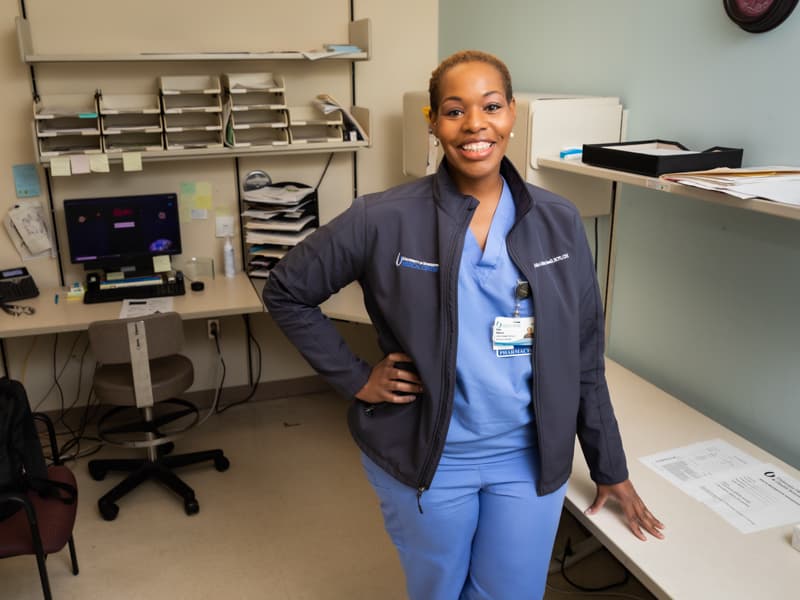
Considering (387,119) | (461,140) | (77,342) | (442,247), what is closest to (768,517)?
(442,247)

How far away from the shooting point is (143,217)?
3438 mm

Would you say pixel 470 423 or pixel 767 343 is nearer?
pixel 470 423

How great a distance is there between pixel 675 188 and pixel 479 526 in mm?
904

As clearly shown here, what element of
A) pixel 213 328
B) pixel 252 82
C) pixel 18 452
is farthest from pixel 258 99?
pixel 18 452

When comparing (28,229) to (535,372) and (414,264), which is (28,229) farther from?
(535,372)

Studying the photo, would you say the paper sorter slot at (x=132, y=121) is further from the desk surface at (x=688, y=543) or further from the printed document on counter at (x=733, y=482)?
the printed document on counter at (x=733, y=482)

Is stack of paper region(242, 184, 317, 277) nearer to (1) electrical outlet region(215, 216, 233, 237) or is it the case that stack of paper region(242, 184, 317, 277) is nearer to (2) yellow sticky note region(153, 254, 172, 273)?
(1) electrical outlet region(215, 216, 233, 237)

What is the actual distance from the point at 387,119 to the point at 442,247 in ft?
8.50

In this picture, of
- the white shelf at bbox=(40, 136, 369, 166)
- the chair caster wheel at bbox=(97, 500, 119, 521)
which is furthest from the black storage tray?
the chair caster wheel at bbox=(97, 500, 119, 521)

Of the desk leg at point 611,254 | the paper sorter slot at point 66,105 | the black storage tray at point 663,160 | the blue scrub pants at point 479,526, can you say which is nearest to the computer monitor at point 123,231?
the paper sorter slot at point 66,105

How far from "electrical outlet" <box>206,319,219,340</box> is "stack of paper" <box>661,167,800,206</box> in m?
2.62

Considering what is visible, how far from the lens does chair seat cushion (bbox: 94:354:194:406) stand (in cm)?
297

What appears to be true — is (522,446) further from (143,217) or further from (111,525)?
(143,217)

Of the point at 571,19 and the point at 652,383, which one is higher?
the point at 571,19
